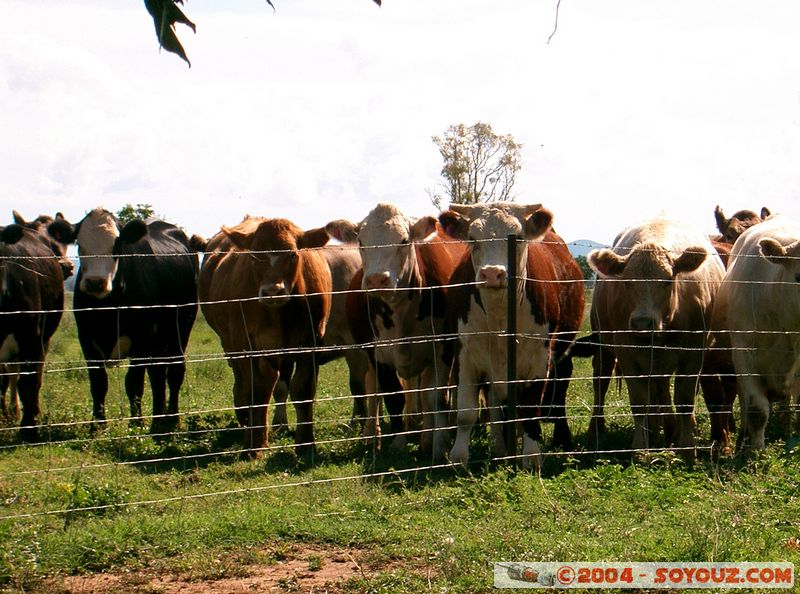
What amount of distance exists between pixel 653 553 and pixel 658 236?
4.53 meters

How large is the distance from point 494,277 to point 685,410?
8.27 ft

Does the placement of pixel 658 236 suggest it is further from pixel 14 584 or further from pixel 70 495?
pixel 14 584

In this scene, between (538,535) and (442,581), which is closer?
(442,581)

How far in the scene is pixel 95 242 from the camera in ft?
38.8

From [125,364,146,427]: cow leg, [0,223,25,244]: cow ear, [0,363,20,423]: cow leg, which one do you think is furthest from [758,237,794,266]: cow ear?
[0,363,20,423]: cow leg

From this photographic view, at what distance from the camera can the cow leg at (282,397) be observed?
438 inches

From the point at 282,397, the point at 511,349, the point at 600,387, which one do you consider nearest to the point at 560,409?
the point at 600,387

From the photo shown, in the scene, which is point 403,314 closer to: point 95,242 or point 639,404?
point 639,404

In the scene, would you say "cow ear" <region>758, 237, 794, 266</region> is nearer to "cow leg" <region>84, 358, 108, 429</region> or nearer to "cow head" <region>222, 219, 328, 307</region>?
"cow head" <region>222, 219, 328, 307</region>

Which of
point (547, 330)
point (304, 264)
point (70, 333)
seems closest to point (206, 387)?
point (304, 264)

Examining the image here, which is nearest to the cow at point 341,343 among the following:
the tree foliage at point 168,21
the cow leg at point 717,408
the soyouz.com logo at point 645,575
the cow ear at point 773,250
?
the cow leg at point 717,408

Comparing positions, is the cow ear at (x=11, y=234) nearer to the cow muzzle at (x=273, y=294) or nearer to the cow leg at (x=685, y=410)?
the cow muzzle at (x=273, y=294)

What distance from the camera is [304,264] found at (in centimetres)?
1066

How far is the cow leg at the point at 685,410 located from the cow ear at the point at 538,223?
1.81 metres
